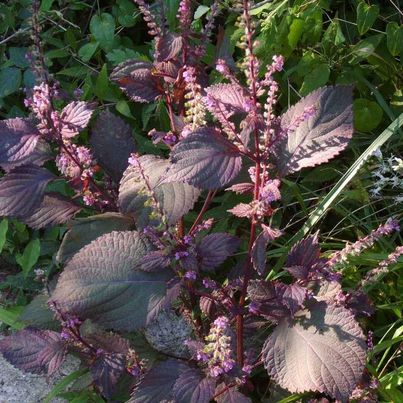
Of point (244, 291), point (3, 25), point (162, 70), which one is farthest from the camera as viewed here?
point (3, 25)

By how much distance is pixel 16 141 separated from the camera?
69.9 inches

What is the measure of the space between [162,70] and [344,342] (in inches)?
31.6

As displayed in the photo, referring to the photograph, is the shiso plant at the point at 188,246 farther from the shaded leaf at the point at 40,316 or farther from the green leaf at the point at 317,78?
the green leaf at the point at 317,78

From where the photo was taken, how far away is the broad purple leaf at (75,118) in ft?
5.83

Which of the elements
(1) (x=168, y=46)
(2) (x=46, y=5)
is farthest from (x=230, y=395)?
(2) (x=46, y=5)

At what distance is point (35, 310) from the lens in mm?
1985

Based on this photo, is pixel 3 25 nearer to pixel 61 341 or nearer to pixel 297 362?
pixel 61 341

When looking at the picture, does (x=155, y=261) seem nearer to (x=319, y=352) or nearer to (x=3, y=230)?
(x=319, y=352)

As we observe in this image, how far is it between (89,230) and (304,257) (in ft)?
2.05

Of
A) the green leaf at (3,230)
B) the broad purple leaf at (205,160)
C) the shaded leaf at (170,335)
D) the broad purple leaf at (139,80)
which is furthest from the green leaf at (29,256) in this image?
the broad purple leaf at (205,160)

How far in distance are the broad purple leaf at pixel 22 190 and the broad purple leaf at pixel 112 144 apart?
18 cm

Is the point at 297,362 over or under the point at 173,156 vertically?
under

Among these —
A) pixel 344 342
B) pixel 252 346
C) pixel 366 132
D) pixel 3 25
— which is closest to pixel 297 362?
pixel 344 342

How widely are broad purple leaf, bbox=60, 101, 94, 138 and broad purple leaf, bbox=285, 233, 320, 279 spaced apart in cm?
63
